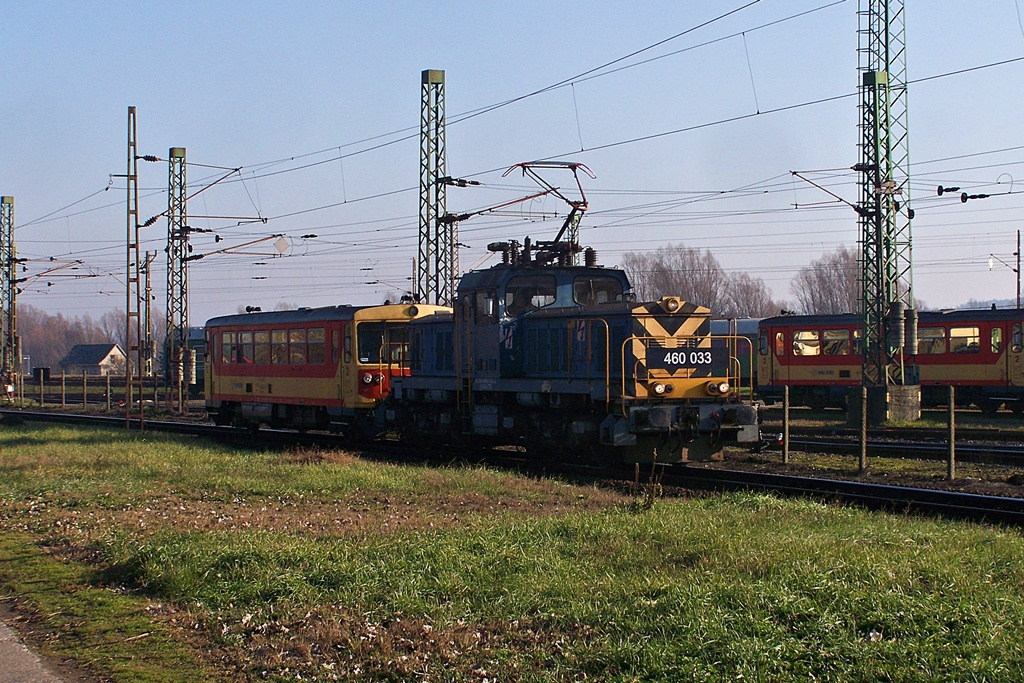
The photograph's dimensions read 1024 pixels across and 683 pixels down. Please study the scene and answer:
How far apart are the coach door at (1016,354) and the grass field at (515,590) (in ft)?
68.9

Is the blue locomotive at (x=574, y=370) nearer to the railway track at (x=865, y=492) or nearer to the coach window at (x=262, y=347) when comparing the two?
the railway track at (x=865, y=492)

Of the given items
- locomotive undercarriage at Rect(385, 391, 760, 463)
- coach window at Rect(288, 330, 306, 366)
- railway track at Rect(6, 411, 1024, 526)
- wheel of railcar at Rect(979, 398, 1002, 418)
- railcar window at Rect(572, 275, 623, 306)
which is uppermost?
railcar window at Rect(572, 275, 623, 306)

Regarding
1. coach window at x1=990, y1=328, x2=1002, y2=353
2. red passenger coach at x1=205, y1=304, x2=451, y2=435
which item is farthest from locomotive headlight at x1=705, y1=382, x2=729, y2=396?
coach window at x1=990, y1=328, x2=1002, y2=353

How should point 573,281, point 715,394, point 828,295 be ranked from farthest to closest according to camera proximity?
1. point 828,295
2. point 573,281
3. point 715,394

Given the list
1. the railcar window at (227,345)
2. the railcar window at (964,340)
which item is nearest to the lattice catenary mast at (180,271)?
the railcar window at (227,345)

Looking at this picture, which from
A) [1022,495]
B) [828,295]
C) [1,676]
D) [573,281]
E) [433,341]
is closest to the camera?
[1,676]

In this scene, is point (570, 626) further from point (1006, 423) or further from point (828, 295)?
point (828, 295)

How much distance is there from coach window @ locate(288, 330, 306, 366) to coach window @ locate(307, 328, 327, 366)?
1.06ft

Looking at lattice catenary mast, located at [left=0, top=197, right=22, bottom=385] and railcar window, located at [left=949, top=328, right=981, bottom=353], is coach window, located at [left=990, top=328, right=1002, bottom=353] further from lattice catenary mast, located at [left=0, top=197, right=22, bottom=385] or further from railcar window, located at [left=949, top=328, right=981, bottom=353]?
lattice catenary mast, located at [left=0, top=197, right=22, bottom=385]

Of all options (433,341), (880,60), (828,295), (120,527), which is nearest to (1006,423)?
(880,60)

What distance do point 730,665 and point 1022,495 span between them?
938 cm

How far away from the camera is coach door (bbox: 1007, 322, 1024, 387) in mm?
29031

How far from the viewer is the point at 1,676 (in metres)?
6.32

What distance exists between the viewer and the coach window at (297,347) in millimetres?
23688
